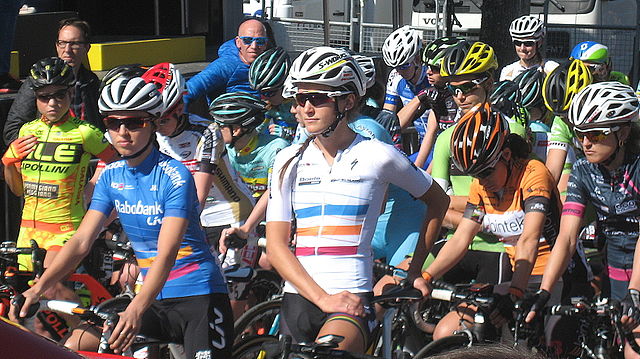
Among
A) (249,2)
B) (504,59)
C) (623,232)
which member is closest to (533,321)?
(623,232)

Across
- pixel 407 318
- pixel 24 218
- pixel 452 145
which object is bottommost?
pixel 407 318

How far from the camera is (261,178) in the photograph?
26.1ft

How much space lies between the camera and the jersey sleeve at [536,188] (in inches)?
242

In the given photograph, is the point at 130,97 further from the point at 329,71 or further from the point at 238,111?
the point at 238,111

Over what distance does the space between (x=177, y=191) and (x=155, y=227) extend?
247mm

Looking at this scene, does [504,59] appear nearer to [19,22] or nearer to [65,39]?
[19,22]

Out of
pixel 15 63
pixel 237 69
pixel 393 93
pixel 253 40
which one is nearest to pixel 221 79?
pixel 237 69

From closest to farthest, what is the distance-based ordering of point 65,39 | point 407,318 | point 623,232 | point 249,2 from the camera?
point 623,232 → point 407,318 → point 65,39 → point 249,2

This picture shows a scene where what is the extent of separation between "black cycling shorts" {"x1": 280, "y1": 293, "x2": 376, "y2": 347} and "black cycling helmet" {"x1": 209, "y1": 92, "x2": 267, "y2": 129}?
8.20ft

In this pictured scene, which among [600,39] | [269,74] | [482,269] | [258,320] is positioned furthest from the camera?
[600,39]

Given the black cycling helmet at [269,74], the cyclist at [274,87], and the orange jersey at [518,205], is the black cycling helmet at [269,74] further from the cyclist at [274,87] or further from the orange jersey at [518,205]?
the orange jersey at [518,205]

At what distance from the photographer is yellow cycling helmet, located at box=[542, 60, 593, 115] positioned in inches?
330

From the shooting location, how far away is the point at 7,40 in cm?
1077

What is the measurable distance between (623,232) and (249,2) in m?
20.0
